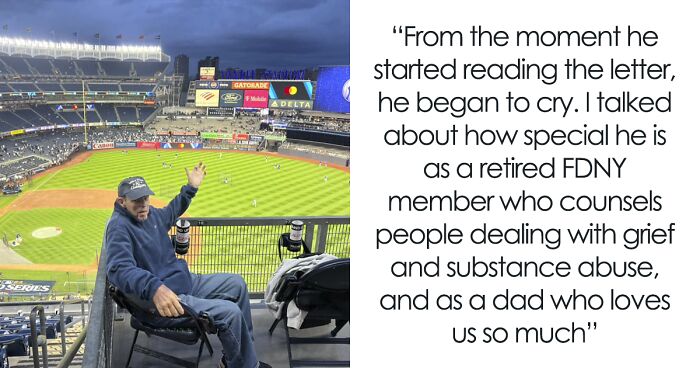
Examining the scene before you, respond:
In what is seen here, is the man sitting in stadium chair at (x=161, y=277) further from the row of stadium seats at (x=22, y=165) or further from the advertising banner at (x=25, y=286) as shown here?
the row of stadium seats at (x=22, y=165)

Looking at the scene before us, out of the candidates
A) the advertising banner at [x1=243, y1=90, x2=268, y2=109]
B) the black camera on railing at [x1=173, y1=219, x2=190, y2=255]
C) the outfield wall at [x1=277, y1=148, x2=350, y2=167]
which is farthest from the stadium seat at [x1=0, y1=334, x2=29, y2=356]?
the advertising banner at [x1=243, y1=90, x2=268, y2=109]

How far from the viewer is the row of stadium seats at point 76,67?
2177 inches

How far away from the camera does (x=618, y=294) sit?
100 centimetres

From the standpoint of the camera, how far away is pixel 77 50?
6184cm

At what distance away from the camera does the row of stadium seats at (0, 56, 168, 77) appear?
55.3 m

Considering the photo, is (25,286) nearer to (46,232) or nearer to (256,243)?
(46,232)

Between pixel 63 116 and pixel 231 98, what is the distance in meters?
16.4

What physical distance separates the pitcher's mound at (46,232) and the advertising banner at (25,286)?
4.87 meters

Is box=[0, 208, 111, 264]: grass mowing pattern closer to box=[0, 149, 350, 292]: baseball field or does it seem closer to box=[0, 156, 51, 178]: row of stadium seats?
box=[0, 149, 350, 292]: baseball field

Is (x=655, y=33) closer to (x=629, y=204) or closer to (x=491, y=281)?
(x=629, y=204)

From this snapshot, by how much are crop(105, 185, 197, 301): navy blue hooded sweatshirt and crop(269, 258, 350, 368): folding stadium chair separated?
54cm

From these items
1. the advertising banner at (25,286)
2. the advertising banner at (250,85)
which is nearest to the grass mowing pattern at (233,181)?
the advertising banner at (25,286)

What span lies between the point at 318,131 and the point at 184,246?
43.7m

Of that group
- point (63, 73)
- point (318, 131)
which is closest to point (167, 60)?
point (63, 73)
